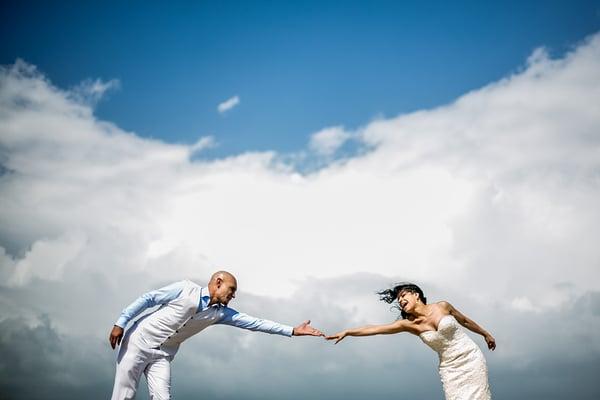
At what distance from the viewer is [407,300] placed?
10102 millimetres

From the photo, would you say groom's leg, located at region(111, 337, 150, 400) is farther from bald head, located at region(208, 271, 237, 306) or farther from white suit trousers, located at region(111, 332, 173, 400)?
bald head, located at region(208, 271, 237, 306)

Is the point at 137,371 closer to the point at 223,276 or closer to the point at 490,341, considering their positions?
the point at 223,276

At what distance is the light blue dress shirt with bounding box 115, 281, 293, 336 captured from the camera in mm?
8883

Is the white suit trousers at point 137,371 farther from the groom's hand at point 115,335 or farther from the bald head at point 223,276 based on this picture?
the bald head at point 223,276

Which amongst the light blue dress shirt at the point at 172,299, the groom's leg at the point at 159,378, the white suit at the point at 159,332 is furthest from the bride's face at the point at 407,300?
the groom's leg at the point at 159,378

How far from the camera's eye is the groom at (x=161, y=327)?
8.84m

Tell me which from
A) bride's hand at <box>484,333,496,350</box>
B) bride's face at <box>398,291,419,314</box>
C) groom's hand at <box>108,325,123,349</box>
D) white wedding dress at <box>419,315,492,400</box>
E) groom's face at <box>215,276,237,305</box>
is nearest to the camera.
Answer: groom's hand at <box>108,325,123,349</box>

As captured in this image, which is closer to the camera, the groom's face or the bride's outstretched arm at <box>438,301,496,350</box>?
the groom's face

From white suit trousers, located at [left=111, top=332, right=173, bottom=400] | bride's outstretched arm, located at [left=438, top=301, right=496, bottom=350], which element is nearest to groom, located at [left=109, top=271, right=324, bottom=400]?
white suit trousers, located at [left=111, top=332, right=173, bottom=400]

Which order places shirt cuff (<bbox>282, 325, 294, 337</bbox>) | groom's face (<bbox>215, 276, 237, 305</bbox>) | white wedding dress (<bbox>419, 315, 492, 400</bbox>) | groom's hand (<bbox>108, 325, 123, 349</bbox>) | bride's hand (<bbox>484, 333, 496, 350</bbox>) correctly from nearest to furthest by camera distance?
groom's hand (<bbox>108, 325, 123, 349</bbox>) → groom's face (<bbox>215, 276, 237, 305</bbox>) → white wedding dress (<bbox>419, 315, 492, 400</bbox>) → shirt cuff (<bbox>282, 325, 294, 337</bbox>) → bride's hand (<bbox>484, 333, 496, 350</bbox>)

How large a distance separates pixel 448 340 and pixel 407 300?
0.99 meters

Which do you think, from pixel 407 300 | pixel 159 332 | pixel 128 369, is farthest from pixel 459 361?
pixel 128 369

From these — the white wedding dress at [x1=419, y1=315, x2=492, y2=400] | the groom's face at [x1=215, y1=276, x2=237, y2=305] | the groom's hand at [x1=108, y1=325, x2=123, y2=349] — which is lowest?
the white wedding dress at [x1=419, y1=315, x2=492, y2=400]

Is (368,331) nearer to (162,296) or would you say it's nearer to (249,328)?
(249,328)
